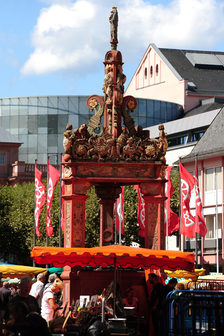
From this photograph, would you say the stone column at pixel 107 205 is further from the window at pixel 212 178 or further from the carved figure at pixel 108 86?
the window at pixel 212 178

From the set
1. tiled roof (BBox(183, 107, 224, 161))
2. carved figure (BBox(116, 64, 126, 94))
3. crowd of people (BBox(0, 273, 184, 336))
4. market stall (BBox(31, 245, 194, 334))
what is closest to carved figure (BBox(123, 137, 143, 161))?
carved figure (BBox(116, 64, 126, 94))

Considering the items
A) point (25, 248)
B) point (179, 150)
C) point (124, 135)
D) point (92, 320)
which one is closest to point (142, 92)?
point (179, 150)

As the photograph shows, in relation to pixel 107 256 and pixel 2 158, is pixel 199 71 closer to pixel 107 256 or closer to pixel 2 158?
pixel 2 158

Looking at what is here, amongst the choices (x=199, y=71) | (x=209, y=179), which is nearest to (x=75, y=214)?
(x=209, y=179)

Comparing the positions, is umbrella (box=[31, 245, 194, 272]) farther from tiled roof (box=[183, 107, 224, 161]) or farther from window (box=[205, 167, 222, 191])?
window (box=[205, 167, 222, 191])

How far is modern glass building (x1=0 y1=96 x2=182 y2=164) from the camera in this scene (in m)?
111

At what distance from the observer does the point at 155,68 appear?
11444 cm

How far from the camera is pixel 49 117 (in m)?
111

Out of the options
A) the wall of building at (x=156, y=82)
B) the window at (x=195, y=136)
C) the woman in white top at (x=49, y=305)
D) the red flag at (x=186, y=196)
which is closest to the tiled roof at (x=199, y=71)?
the wall of building at (x=156, y=82)

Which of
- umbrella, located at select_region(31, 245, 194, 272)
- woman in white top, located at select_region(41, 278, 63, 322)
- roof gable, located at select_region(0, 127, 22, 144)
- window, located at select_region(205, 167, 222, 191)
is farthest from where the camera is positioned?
roof gable, located at select_region(0, 127, 22, 144)

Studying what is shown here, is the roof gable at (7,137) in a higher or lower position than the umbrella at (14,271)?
higher

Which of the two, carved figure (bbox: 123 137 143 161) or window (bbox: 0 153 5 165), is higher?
window (bbox: 0 153 5 165)

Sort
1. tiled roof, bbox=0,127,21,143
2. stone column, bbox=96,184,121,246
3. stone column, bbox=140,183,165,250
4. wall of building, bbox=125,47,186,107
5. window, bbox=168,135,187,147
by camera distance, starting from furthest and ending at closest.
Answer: wall of building, bbox=125,47,186,107 → tiled roof, bbox=0,127,21,143 → window, bbox=168,135,187,147 → stone column, bbox=96,184,121,246 → stone column, bbox=140,183,165,250

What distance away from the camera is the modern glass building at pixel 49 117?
110562 mm
